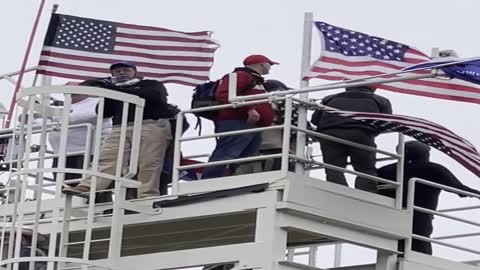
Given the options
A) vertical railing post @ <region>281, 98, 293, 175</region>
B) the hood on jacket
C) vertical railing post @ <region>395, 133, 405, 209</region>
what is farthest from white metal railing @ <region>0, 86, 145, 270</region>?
the hood on jacket

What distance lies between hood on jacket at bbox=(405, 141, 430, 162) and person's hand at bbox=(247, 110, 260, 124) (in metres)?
2.61

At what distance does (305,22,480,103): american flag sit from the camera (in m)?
22.4

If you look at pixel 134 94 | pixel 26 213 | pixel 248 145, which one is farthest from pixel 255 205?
pixel 26 213

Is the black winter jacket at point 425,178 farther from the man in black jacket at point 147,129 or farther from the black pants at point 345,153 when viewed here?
the man in black jacket at point 147,129

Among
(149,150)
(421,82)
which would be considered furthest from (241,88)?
(421,82)

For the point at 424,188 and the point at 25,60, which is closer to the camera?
the point at 424,188

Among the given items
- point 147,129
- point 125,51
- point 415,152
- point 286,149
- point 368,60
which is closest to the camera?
point 286,149

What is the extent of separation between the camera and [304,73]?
73.7 ft

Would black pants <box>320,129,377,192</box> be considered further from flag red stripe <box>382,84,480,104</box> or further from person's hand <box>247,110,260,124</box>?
person's hand <box>247,110,260,124</box>

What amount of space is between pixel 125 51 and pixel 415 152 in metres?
4.71

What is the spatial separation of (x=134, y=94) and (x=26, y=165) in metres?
1.87

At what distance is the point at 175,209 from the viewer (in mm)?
22625

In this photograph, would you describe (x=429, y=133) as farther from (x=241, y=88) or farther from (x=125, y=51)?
(x=125, y=51)

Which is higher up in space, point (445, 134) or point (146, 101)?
point (146, 101)
